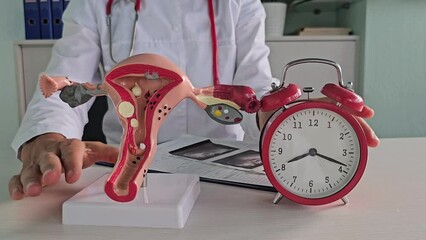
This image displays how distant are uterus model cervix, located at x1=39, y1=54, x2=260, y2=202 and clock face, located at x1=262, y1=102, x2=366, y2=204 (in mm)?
57

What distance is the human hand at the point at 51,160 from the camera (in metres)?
0.55

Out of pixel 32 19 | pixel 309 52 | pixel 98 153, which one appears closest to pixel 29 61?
pixel 32 19

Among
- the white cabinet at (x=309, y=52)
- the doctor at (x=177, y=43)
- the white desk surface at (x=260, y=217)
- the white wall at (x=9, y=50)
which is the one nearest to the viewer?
the white desk surface at (x=260, y=217)

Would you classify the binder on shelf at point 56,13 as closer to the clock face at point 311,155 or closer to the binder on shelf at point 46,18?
the binder on shelf at point 46,18

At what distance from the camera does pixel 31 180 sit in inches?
21.8

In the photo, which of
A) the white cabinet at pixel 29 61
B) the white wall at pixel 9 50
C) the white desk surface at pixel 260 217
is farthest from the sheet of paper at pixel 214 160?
the white wall at pixel 9 50

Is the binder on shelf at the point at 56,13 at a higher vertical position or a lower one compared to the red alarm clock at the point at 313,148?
higher

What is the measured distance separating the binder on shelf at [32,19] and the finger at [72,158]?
1622 mm

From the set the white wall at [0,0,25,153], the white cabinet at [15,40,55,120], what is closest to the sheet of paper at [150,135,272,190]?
the white cabinet at [15,40,55,120]

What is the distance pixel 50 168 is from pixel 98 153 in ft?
0.35

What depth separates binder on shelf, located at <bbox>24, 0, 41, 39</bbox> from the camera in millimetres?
2086

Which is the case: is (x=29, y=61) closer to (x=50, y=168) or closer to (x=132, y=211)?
(x=50, y=168)

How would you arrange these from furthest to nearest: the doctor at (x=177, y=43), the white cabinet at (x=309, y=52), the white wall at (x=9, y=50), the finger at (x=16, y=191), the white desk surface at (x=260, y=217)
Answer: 1. the white wall at (x=9, y=50)
2. the white cabinet at (x=309, y=52)
3. the doctor at (x=177, y=43)
4. the finger at (x=16, y=191)
5. the white desk surface at (x=260, y=217)

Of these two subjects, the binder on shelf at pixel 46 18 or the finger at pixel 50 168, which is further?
the binder on shelf at pixel 46 18
